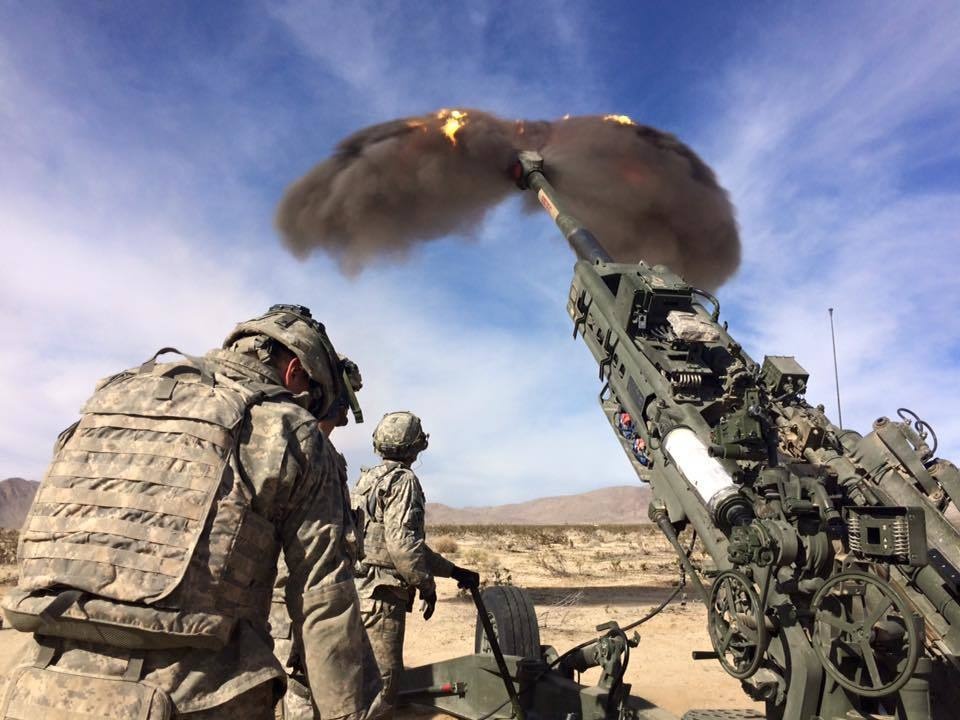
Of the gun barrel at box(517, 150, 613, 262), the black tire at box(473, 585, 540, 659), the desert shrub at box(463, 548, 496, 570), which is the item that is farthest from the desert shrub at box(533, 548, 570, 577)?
the black tire at box(473, 585, 540, 659)

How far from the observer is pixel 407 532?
4027 mm

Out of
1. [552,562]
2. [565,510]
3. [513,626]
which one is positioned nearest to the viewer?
[513,626]

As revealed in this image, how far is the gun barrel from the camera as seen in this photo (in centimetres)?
702

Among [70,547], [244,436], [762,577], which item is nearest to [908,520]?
[762,577]

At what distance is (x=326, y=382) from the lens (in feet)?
7.42

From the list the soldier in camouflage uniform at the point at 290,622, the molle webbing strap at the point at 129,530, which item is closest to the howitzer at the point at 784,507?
the soldier in camouflage uniform at the point at 290,622

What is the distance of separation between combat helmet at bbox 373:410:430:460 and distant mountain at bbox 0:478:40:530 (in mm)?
64718

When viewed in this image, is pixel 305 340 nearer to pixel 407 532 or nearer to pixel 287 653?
pixel 287 653

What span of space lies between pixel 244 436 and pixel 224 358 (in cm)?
33

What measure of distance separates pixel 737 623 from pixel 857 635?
0.59 metres

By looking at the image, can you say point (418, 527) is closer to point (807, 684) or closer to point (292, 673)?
point (292, 673)

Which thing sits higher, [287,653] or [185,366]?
[185,366]

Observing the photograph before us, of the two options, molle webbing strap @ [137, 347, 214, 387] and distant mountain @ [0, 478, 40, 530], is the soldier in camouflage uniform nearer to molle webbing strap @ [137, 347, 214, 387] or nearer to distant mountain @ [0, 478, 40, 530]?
molle webbing strap @ [137, 347, 214, 387]

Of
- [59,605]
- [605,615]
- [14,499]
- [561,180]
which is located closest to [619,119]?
[561,180]
